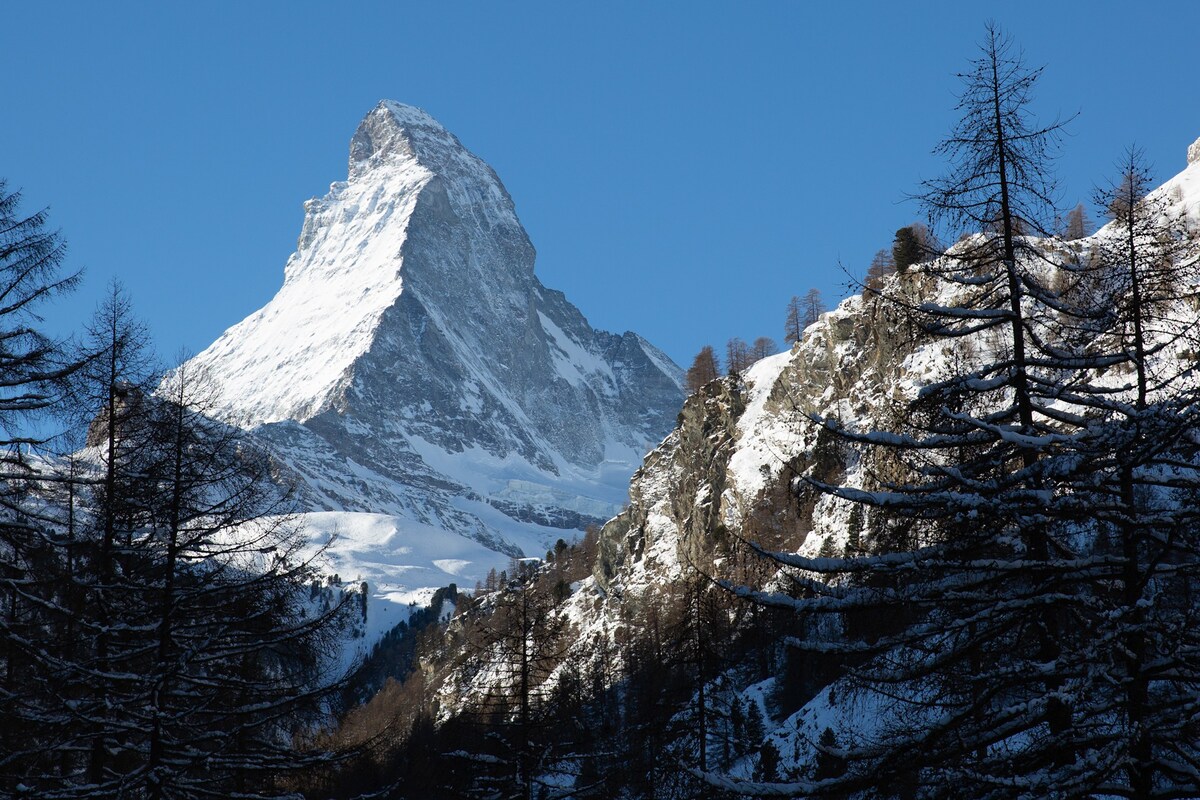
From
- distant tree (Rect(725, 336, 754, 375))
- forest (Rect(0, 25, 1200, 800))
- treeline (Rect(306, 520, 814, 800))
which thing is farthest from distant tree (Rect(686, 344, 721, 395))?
forest (Rect(0, 25, 1200, 800))

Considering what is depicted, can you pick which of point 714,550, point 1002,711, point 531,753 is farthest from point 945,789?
point 714,550

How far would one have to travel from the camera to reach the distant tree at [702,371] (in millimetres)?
157375

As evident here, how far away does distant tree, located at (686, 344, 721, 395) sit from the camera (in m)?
157

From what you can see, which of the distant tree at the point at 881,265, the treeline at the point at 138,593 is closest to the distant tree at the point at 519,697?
the treeline at the point at 138,593

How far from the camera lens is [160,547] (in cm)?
1697

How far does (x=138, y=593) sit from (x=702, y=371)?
143 metres

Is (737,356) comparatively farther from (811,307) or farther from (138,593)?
(138,593)

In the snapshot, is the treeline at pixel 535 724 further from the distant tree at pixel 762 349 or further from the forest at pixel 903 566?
the distant tree at pixel 762 349

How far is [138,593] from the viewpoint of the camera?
1675 centimetres

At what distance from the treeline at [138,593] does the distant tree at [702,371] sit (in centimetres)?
13761

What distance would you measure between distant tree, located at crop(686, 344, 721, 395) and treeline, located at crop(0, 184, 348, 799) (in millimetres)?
137606

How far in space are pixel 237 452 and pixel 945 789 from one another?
12.4 metres

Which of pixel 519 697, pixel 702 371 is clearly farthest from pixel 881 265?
pixel 519 697

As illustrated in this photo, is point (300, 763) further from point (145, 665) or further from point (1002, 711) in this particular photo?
point (1002, 711)
